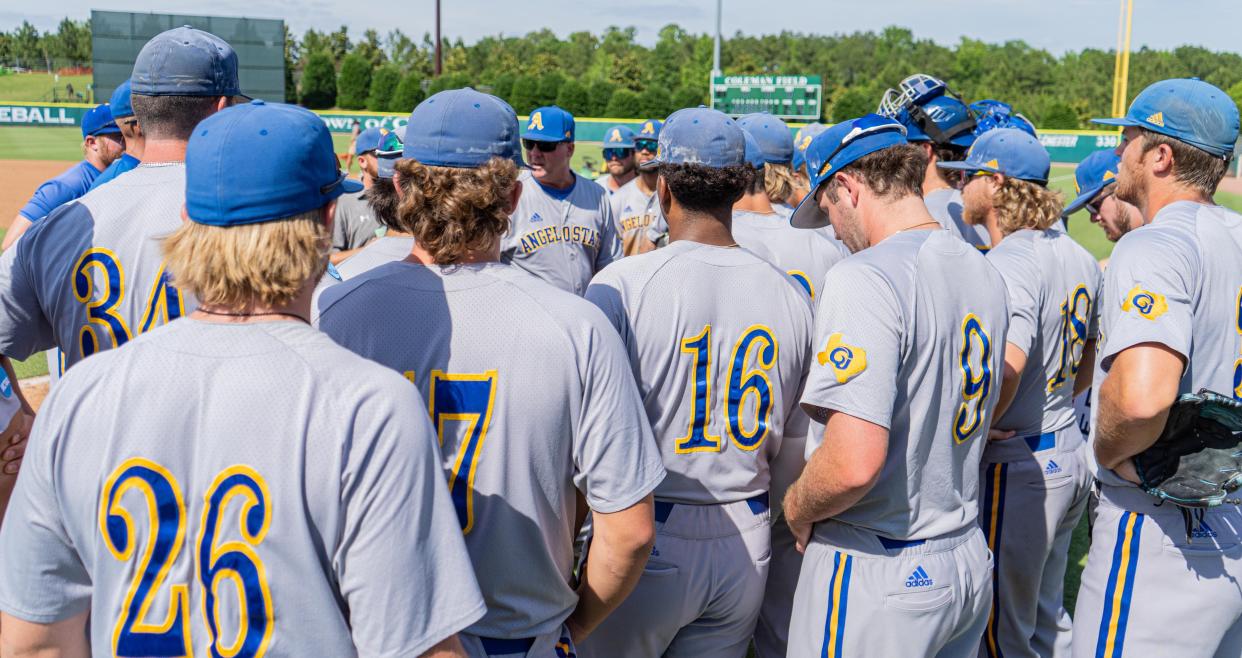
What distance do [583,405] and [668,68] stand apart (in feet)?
279

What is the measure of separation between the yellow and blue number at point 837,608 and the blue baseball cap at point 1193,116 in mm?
1700

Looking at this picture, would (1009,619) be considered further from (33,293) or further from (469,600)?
(33,293)

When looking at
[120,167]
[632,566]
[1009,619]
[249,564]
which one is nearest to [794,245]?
[1009,619]

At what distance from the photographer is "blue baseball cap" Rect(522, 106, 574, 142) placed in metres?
6.42

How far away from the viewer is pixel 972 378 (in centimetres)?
284

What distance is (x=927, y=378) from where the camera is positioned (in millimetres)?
2719

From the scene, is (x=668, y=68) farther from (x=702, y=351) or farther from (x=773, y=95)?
(x=702, y=351)

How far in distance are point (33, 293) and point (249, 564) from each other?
1.65 meters

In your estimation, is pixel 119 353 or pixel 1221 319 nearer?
pixel 119 353

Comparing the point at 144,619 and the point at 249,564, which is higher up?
the point at 249,564

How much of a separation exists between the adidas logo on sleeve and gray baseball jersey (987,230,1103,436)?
4.42 ft

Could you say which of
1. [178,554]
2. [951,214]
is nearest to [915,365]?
[178,554]

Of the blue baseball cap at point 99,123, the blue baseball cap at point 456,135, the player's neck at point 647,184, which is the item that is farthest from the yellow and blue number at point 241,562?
the player's neck at point 647,184

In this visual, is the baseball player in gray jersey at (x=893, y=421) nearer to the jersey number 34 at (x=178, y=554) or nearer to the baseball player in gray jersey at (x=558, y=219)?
the jersey number 34 at (x=178, y=554)
